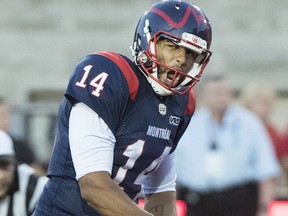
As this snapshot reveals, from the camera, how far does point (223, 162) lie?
7.31 m

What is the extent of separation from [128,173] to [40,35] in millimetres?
8019

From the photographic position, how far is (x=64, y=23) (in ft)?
40.4

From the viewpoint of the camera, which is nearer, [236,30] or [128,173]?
[128,173]

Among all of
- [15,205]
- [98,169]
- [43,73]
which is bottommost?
[43,73]

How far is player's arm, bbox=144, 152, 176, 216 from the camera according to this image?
4.74 m

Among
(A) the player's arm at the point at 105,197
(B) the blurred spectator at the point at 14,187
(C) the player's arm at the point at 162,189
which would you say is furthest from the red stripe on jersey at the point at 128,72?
(B) the blurred spectator at the point at 14,187

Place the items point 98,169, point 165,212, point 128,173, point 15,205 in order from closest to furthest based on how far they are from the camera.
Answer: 1. point 98,169
2. point 128,173
3. point 165,212
4. point 15,205

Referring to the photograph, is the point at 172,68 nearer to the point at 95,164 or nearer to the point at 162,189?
the point at 95,164

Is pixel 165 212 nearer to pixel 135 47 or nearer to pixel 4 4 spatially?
pixel 135 47

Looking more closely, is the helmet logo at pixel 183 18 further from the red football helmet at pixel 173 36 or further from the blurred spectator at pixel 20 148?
the blurred spectator at pixel 20 148

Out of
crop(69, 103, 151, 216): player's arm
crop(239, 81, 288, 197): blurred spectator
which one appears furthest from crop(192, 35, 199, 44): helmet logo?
crop(239, 81, 288, 197): blurred spectator

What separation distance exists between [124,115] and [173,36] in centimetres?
34

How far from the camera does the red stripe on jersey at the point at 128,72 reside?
428 centimetres

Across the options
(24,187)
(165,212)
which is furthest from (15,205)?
(165,212)
